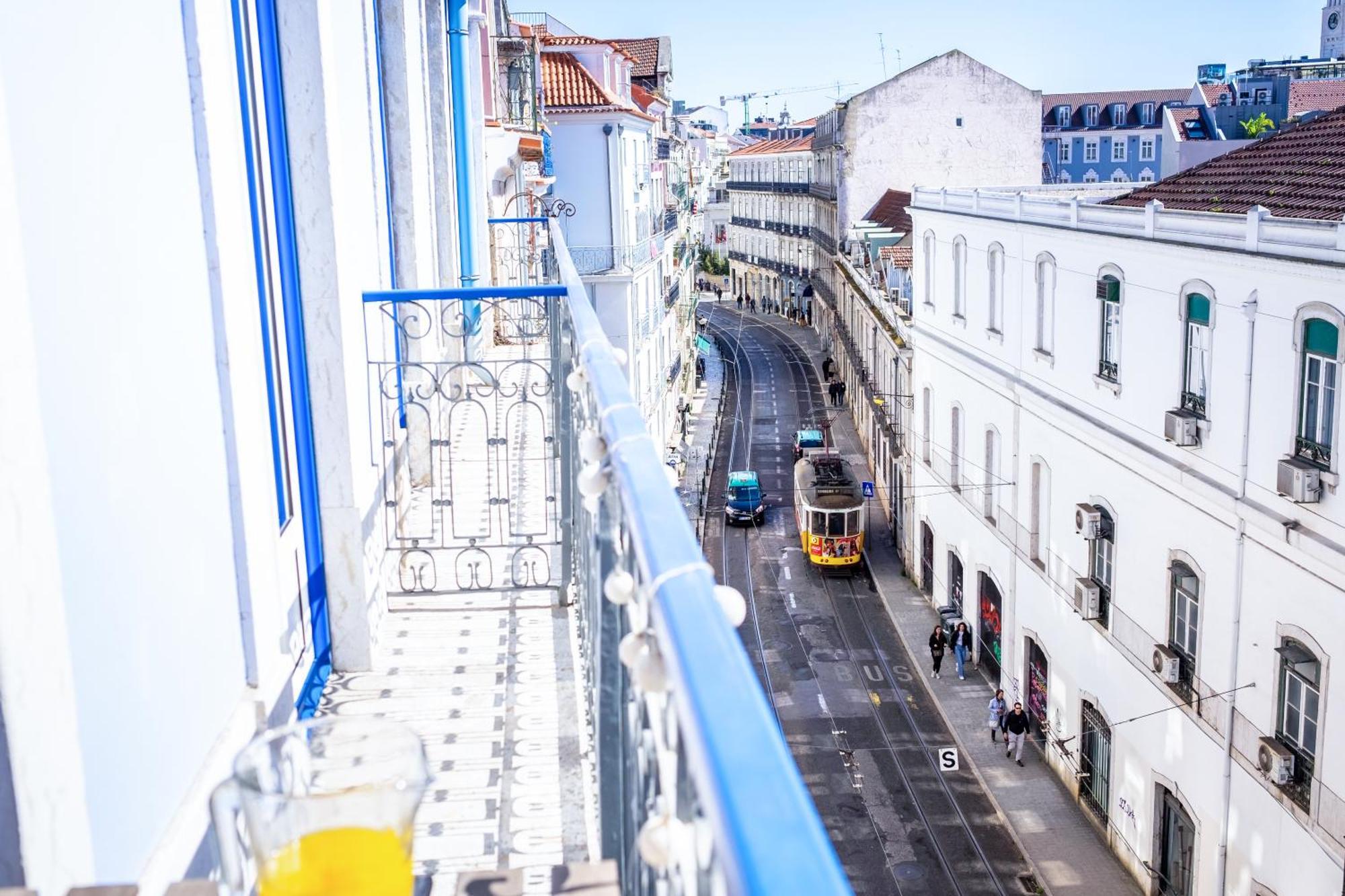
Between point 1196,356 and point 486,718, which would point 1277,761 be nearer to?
point 1196,356

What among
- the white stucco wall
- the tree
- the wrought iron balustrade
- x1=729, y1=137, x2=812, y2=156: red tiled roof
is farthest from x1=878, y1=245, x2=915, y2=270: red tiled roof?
the wrought iron balustrade

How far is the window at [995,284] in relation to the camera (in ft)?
68.9

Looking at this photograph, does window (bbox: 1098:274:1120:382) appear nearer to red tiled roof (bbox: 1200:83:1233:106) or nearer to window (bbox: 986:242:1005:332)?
window (bbox: 986:242:1005:332)

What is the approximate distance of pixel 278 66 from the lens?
5.00m

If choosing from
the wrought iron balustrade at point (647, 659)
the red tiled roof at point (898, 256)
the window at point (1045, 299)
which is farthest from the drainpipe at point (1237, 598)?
the red tiled roof at point (898, 256)

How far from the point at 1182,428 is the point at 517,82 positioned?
11.4 metres

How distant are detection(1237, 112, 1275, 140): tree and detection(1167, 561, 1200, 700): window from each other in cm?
3309

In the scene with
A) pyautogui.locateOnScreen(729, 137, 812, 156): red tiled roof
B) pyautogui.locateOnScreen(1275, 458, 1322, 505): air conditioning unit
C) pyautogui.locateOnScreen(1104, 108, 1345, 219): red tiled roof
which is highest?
pyautogui.locateOnScreen(729, 137, 812, 156): red tiled roof

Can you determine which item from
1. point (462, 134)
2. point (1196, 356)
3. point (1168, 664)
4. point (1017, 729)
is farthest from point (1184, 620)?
point (462, 134)

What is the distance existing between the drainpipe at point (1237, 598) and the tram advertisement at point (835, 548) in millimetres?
14482

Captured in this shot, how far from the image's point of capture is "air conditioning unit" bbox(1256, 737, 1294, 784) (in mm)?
12172

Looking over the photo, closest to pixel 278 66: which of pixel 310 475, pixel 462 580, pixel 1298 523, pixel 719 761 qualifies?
pixel 310 475

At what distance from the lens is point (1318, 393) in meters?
11.9

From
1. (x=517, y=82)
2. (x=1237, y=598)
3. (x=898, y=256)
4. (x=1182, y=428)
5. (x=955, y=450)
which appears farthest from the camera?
(x=898, y=256)
